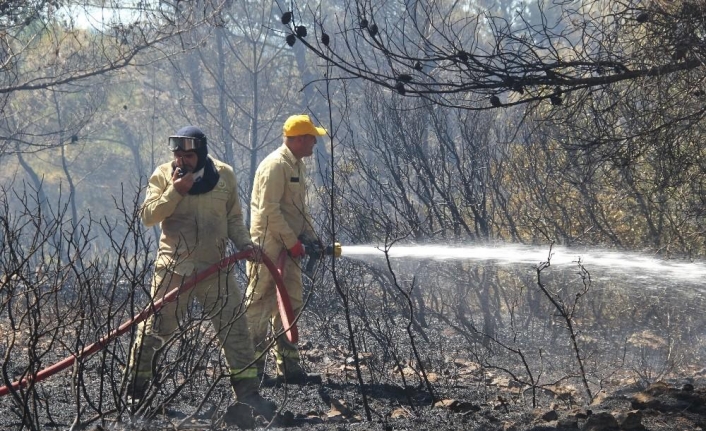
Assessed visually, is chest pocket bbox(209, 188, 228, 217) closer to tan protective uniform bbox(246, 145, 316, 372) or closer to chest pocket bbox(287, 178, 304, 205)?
tan protective uniform bbox(246, 145, 316, 372)

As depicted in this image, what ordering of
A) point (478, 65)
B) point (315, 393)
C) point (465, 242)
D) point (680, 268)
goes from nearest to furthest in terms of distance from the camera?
point (478, 65), point (315, 393), point (680, 268), point (465, 242)

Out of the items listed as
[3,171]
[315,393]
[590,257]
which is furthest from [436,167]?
[3,171]

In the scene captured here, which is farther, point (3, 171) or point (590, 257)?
point (3, 171)

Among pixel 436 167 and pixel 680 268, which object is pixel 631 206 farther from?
pixel 436 167

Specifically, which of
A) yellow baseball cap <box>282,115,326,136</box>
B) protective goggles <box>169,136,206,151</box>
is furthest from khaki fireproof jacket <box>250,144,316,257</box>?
protective goggles <box>169,136,206,151</box>

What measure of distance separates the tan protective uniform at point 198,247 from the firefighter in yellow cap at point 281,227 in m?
0.67

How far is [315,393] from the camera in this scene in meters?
6.42

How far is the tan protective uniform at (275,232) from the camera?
680 cm

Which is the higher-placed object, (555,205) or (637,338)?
(555,205)

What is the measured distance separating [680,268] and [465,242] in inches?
112

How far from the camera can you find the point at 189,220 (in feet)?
19.5

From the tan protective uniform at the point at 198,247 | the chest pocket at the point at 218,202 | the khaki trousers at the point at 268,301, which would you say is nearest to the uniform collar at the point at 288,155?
the khaki trousers at the point at 268,301

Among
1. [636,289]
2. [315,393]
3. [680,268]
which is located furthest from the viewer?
[636,289]

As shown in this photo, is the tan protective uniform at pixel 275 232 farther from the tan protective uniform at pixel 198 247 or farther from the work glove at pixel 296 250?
the tan protective uniform at pixel 198 247
